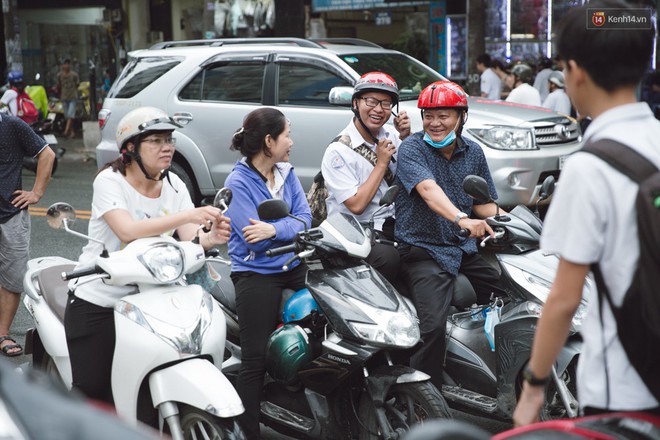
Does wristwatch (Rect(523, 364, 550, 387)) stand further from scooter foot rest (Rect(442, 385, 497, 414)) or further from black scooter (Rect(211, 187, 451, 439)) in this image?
scooter foot rest (Rect(442, 385, 497, 414))

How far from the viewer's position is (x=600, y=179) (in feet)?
7.59

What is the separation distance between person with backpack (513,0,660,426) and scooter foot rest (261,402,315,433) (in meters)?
2.10

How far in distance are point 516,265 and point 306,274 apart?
38.9 inches

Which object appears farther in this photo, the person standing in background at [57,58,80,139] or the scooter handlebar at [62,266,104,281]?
the person standing in background at [57,58,80,139]

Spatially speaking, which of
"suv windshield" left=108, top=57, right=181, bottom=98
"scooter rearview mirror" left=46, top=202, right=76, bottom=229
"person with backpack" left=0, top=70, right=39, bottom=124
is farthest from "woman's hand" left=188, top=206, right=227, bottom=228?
"person with backpack" left=0, top=70, right=39, bottom=124

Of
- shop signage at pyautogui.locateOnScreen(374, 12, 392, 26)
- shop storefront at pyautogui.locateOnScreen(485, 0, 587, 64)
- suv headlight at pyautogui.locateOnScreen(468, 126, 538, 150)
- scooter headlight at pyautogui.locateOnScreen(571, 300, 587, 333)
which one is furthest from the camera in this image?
shop signage at pyautogui.locateOnScreen(374, 12, 392, 26)

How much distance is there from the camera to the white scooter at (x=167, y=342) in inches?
151

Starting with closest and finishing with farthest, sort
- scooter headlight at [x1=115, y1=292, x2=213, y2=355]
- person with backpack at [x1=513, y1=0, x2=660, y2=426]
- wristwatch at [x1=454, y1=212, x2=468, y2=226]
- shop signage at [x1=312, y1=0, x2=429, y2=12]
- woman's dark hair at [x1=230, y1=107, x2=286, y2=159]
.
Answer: person with backpack at [x1=513, y1=0, x2=660, y2=426], scooter headlight at [x1=115, y1=292, x2=213, y2=355], wristwatch at [x1=454, y1=212, x2=468, y2=226], woman's dark hair at [x1=230, y1=107, x2=286, y2=159], shop signage at [x1=312, y1=0, x2=429, y2=12]

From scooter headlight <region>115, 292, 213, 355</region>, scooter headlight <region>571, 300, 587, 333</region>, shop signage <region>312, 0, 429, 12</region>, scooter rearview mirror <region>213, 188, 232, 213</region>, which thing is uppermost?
shop signage <region>312, 0, 429, 12</region>

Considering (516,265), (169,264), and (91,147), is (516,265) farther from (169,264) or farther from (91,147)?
(91,147)

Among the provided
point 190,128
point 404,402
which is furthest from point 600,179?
point 190,128

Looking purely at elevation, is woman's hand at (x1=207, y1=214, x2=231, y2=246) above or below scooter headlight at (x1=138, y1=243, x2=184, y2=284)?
above

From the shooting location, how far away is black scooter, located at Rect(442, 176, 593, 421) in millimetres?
4414

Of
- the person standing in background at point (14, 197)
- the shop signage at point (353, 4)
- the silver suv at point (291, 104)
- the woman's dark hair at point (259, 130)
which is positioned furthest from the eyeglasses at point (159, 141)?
the shop signage at point (353, 4)
